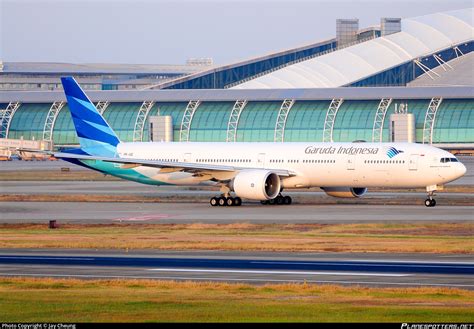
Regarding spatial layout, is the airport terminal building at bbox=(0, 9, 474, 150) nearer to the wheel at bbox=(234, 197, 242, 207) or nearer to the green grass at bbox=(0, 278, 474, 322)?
the wheel at bbox=(234, 197, 242, 207)

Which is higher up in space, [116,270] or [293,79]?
[293,79]

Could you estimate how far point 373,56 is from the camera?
5468 inches

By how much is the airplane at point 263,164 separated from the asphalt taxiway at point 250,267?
77.8ft

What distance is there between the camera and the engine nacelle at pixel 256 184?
61.7 meters

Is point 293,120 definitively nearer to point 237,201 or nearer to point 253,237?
point 237,201

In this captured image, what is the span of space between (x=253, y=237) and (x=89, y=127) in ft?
91.0

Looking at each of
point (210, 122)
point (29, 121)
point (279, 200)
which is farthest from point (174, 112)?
point (279, 200)

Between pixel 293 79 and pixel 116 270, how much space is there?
102365mm

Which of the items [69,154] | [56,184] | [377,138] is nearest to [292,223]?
[69,154]

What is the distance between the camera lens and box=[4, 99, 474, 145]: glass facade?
112688mm

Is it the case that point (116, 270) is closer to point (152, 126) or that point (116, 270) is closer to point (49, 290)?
point (49, 290)

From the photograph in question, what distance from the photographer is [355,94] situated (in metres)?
115

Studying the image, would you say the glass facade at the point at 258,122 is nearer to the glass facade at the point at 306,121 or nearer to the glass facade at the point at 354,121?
the glass facade at the point at 306,121

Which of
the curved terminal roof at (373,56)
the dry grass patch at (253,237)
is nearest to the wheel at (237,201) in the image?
the dry grass patch at (253,237)
